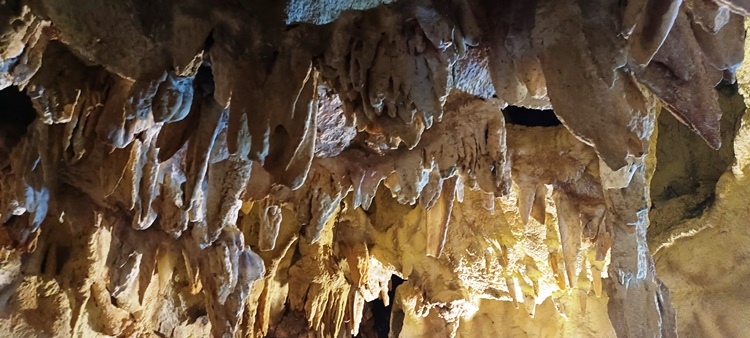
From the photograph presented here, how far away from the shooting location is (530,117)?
150 inches

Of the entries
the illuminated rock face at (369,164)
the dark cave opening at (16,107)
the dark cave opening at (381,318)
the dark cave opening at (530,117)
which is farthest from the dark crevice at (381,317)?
the dark cave opening at (16,107)

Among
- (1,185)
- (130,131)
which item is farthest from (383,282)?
(130,131)

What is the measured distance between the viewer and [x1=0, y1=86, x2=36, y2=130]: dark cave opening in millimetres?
3016

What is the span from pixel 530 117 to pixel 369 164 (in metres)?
1.28

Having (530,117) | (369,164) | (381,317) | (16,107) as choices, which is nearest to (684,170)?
(530,117)

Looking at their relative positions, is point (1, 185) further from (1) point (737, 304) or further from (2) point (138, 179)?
(1) point (737, 304)

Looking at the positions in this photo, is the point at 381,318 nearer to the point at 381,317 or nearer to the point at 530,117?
the point at 381,317

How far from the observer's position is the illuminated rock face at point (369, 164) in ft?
6.01

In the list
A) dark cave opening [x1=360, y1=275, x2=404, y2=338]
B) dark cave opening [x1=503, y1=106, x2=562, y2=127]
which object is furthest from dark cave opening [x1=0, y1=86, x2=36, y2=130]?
dark cave opening [x1=360, y1=275, x2=404, y2=338]

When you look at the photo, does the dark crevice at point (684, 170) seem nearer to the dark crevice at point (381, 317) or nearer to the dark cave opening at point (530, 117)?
the dark cave opening at point (530, 117)

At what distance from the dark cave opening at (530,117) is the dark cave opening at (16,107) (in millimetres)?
2525

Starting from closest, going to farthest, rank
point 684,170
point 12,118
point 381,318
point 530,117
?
point 12,118, point 530,117, point 684,170, point 381,318

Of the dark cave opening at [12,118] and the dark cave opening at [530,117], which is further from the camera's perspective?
the dark cave opening at [530,117]

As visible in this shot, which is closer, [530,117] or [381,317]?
[530,117]
